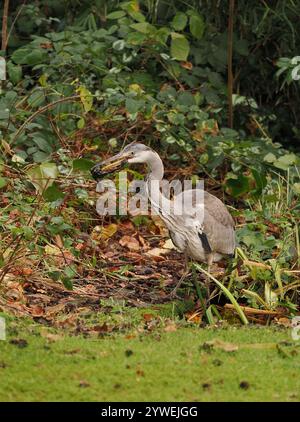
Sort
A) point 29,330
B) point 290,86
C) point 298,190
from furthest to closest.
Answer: point 290,86 < point 298,190 < point 29,330

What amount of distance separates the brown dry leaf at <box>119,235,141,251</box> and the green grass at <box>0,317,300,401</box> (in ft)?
8.57

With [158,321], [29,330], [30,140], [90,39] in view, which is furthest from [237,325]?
[90,39]

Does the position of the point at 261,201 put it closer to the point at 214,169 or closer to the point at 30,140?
the point at 214,169

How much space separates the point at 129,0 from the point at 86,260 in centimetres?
346

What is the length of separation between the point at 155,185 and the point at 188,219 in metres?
0.37

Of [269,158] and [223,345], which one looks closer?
[223,345]

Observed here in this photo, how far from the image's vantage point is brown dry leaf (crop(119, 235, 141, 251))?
28.4 feet

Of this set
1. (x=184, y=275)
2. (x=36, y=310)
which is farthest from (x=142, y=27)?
(x=36, y=310)

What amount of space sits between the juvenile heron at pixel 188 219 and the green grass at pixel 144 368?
140 centimetres

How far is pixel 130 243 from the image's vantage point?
8.72m

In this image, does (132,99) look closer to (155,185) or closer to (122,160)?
(122,160)

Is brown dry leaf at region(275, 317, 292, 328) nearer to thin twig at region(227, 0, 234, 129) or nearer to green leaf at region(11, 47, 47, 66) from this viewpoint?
thin twig at region(227, 0, 234, 129)

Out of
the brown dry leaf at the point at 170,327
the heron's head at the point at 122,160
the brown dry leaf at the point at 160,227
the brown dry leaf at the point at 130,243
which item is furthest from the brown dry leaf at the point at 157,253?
the brown dry leaf at the point at 170,327

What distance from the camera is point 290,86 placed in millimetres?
11086
